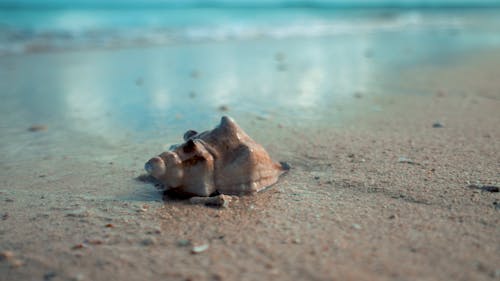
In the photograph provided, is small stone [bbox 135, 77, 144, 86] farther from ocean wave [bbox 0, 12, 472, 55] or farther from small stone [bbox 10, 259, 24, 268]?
small stone [bbox 10, 259, 24, 268]

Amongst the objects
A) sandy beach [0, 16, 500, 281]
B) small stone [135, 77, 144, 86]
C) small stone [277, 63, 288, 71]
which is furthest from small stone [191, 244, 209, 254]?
small stone [277, 63, 288, 71]

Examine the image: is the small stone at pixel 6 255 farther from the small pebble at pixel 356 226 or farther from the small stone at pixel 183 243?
the small pebble at pixel 356 226

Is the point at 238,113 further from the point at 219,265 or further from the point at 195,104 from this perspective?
the point at 219,265

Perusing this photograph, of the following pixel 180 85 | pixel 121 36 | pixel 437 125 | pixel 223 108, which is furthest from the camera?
pixel 121 36

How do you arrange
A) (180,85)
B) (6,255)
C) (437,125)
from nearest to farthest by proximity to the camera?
(6,255) < (437,125) < (180,85)

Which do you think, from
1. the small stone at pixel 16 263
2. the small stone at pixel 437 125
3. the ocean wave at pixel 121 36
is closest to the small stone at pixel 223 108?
the small stone at pixel 437 125

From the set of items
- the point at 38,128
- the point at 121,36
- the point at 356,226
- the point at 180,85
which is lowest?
the point at 356,226

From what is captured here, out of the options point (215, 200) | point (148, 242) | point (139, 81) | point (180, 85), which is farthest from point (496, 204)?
point (139, 81)

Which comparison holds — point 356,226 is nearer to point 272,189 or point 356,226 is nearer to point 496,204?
point 272,189
